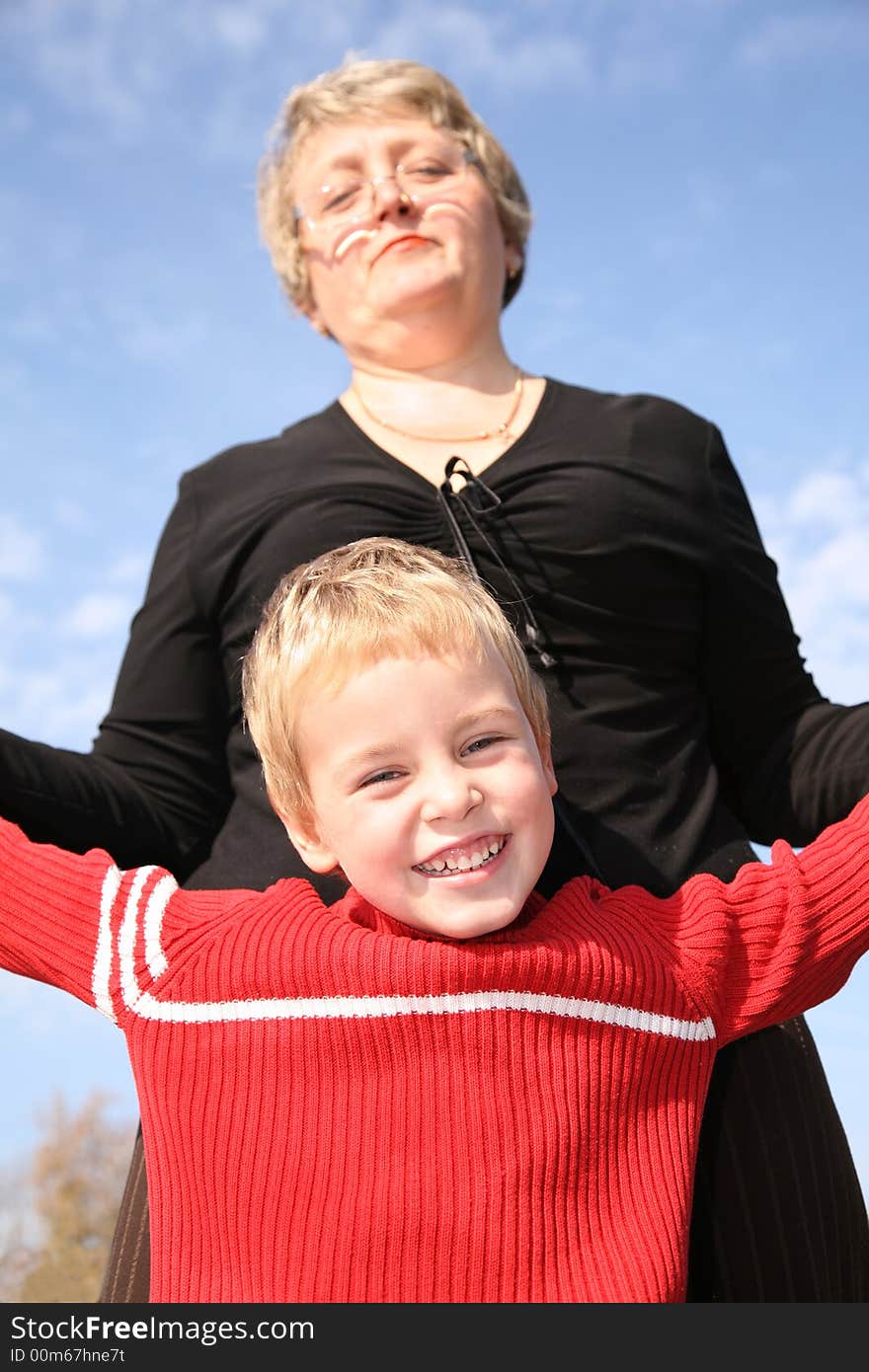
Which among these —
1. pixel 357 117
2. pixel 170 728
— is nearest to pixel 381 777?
pixel 170 728

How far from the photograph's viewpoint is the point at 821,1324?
1521mm

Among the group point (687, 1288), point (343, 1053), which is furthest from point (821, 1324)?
point (343, 1053)

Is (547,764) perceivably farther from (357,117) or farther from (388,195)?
(357,117)

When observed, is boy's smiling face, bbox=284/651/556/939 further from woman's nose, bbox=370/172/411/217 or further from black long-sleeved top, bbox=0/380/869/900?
woman's nose, bbox=370/172/411/217

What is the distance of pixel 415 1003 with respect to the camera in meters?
1.50

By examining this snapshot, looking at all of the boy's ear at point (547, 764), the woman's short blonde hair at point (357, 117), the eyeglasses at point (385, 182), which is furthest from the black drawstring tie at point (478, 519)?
the woman's short blonde hair at point (357, 117)

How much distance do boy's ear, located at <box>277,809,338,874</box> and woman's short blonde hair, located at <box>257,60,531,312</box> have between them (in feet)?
3.70

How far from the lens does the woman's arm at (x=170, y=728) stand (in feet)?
6.83

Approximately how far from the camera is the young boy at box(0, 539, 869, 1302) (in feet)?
4.89

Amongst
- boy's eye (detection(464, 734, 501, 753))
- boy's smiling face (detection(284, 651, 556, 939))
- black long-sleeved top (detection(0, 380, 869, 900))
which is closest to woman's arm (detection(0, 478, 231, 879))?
black long-sleeved top (detection(0, 380, 869, 900))

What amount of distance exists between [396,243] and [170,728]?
31.6 inches

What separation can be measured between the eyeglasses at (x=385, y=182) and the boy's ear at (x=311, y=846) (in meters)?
1.04

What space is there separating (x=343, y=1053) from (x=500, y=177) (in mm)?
1514

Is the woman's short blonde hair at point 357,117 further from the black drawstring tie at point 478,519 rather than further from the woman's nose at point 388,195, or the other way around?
the black drawstring tie at point 478,519
